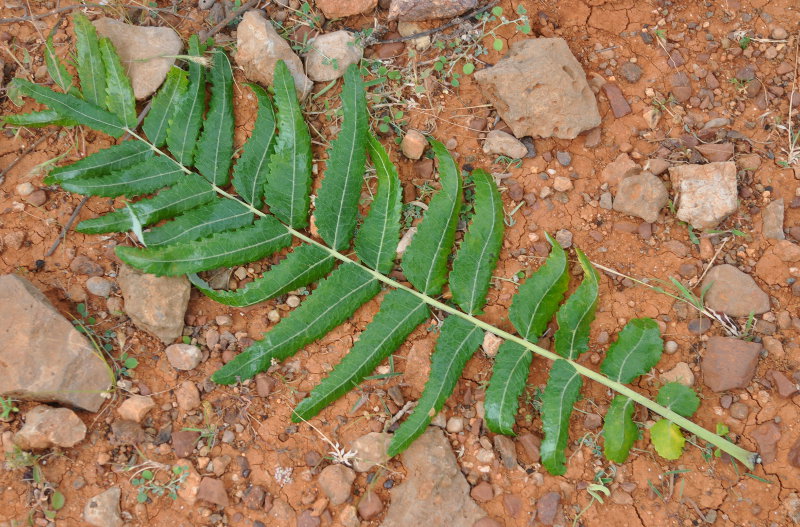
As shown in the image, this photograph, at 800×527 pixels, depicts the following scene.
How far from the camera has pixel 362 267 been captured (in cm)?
328

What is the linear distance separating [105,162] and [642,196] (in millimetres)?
2582

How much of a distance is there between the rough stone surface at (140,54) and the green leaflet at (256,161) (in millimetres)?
603

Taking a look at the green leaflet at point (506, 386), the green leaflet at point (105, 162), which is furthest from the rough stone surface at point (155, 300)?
the green leaflet at point (506, 386)

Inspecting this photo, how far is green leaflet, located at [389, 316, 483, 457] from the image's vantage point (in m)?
3.04

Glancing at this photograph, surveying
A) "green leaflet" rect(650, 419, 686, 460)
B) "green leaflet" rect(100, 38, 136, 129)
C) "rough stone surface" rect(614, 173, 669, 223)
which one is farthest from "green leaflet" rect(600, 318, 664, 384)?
"green leaflet" rect(100, 38, 136, 129)

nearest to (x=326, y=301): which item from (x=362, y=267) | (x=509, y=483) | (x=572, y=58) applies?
(x=362, y=267)

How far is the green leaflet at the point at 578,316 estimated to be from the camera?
311 centimetres

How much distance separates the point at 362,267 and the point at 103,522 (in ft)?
5.27

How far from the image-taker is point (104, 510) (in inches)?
120

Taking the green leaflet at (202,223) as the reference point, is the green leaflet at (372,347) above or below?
below

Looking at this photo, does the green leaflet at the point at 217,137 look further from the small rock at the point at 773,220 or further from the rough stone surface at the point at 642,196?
the small rock at the point at 773,220

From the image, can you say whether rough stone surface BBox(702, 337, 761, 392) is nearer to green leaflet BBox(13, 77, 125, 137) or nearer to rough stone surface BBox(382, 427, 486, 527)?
rough stone surface BBox(382, 427, 486, 527)

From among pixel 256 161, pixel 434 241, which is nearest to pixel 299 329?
pixel 434 241

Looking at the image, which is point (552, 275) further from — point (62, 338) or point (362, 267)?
point (62, 338)
